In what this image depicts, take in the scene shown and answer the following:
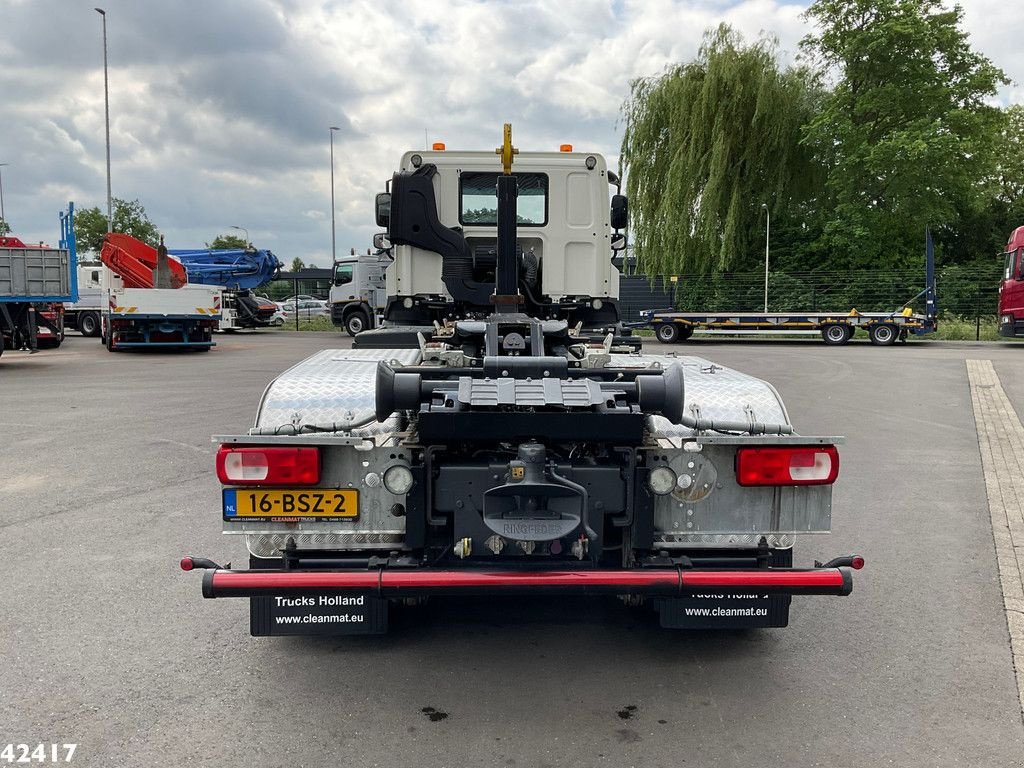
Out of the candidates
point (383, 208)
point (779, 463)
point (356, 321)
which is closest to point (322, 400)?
point (779, 463)

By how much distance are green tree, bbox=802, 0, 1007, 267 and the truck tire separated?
82.1 feet

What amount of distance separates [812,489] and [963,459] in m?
5.69

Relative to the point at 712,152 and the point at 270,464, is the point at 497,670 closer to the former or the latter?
the point at 270,464

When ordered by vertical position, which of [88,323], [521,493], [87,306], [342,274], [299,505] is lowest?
[299,505]

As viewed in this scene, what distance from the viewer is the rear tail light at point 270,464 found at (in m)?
3.22

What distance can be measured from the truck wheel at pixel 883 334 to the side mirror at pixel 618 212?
2041 cm

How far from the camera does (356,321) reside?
28.1 m

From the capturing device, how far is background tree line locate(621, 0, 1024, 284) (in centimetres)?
2930

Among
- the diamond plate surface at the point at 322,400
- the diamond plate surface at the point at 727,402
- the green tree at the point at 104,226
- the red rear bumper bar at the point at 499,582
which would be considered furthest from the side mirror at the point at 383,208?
the green tree at the point at 104,226

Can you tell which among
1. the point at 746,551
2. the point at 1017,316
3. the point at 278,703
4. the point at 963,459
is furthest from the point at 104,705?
the point at 1017,316

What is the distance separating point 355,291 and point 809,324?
14.7 m

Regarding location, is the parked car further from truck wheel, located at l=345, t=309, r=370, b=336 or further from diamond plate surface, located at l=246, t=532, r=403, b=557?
diamond plate surface, located at l=246, t=532, r=403, b=557

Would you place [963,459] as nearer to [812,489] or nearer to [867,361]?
[812,489]

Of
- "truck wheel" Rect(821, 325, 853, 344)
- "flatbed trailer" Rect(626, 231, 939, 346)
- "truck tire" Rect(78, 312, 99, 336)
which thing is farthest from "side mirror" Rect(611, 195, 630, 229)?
"truck tire" Rect(78, 312, 99, 336)
